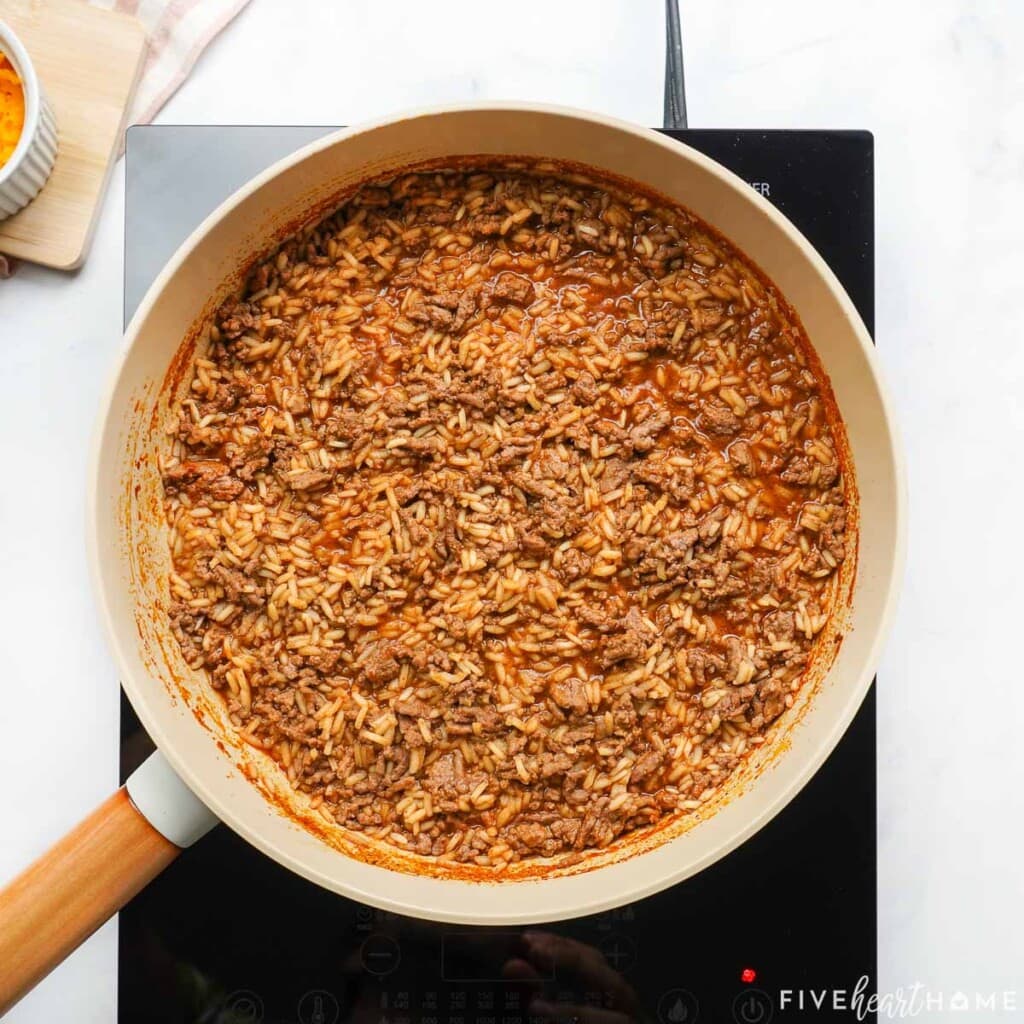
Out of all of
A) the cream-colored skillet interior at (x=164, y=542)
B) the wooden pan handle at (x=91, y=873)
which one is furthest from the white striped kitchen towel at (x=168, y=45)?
the wooden pan handle at (x=91, y=873)

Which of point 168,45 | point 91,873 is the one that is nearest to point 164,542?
point 91,873

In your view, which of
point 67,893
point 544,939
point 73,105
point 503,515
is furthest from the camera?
point 73,105

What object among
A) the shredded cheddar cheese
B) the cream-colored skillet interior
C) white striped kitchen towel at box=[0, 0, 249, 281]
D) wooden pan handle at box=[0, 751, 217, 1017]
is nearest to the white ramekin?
the shredded cheddar cheese

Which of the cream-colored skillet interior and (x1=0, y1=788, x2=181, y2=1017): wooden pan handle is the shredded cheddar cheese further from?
(x1=0, y1=788, x2=181, y2=1017): wooden pan handle

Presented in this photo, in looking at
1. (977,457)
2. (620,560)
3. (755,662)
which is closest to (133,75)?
(620,560)

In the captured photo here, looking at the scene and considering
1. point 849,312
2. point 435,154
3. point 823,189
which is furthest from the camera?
point 823,189

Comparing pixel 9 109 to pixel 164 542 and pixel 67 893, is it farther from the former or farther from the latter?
pixel 67 893

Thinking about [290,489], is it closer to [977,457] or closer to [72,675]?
[72,675]
